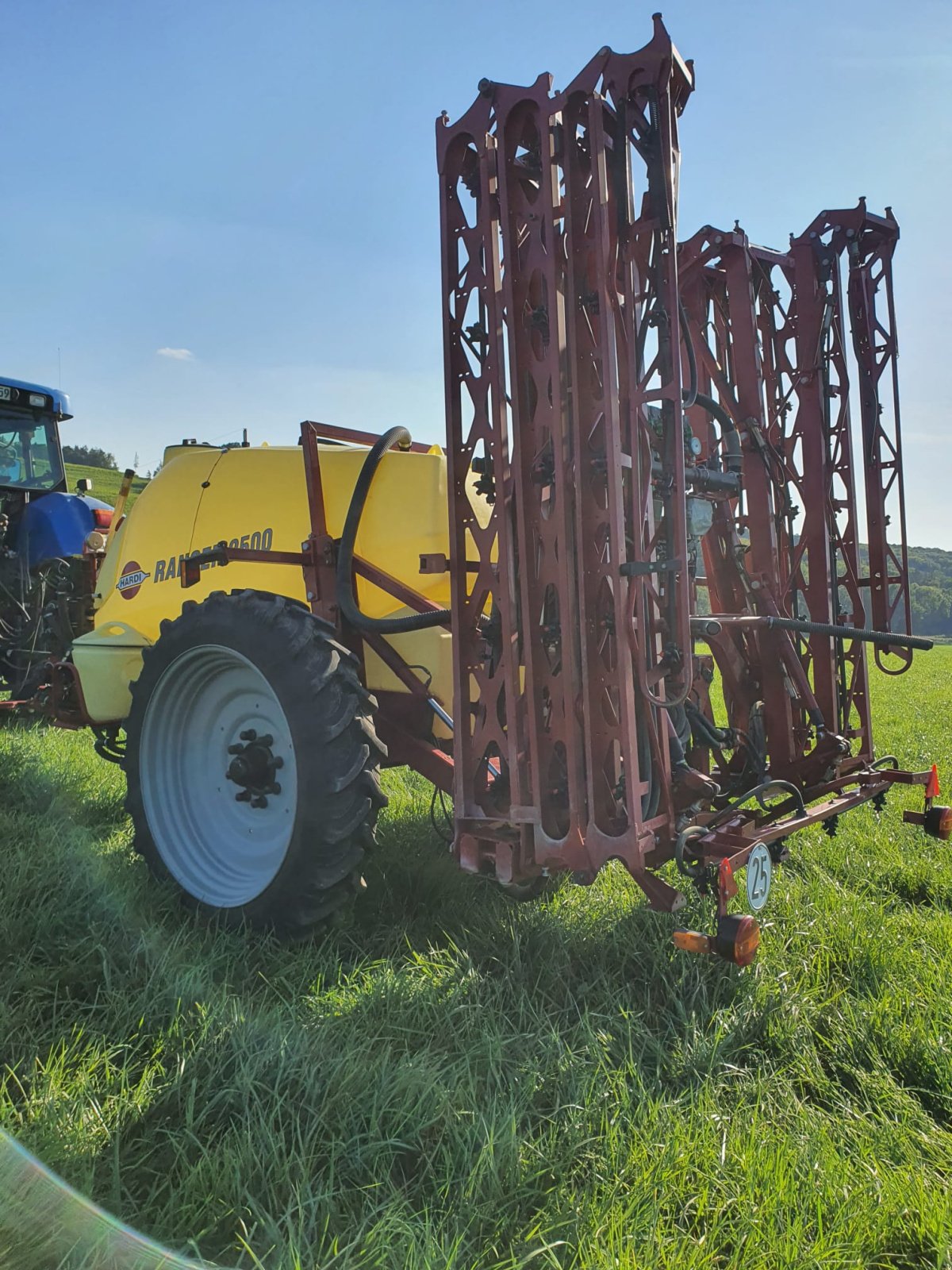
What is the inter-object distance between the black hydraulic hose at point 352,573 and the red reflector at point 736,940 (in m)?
1.48

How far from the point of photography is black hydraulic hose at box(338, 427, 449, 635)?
344cm

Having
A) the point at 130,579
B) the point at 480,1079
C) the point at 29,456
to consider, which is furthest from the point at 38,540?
the point at 480,1079

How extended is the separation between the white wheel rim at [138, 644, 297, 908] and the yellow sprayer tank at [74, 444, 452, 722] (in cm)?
50

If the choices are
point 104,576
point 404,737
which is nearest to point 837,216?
point 404,737

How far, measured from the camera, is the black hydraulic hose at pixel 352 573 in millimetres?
3436

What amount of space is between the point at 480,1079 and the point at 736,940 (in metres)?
0.83

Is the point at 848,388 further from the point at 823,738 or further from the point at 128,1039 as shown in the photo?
the point at 128,1039

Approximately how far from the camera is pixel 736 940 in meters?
2.54

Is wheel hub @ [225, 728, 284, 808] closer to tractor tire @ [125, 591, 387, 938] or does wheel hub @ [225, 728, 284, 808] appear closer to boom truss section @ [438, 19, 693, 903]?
tractor tire @ [125, 591, 387, 938]

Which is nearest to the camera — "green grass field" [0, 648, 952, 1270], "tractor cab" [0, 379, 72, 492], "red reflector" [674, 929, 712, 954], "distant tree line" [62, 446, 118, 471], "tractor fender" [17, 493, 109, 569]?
"green grass field" [0, 648, 952, 1270]

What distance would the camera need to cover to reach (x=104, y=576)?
203 inches

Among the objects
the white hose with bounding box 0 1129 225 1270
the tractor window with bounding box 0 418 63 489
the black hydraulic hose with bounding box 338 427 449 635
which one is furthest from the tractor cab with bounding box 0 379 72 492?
the white hose with bounding box 0 1129 225 1270

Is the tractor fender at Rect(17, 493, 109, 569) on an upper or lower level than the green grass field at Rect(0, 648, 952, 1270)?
upper

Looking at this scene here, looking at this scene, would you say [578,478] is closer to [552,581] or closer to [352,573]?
[552,581]
